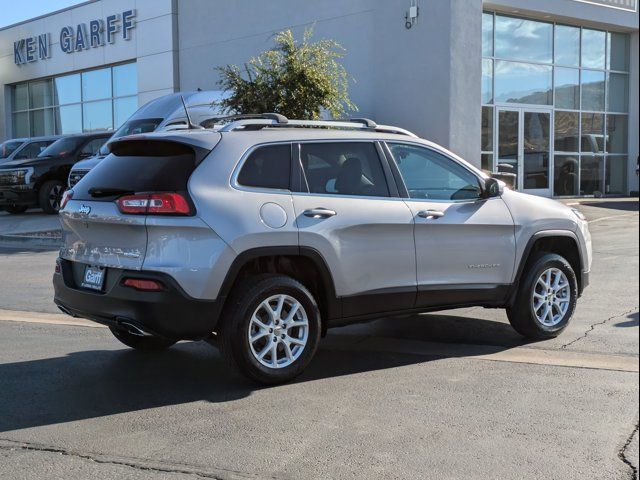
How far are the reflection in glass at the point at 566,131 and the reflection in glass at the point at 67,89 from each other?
63.2 feet

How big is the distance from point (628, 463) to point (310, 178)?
9.33ft

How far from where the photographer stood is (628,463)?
384 centimetres

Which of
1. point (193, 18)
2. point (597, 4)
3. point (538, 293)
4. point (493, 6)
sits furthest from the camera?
point (193, 18)

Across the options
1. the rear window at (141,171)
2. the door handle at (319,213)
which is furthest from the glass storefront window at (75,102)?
the door handle at (319,213)

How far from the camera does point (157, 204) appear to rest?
194 inches

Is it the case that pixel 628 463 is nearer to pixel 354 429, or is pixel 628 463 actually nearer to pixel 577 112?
pixel 354 429

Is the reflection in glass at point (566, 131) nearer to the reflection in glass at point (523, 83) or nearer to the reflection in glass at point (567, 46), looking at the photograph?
the reflection in glass at point (523, 83)

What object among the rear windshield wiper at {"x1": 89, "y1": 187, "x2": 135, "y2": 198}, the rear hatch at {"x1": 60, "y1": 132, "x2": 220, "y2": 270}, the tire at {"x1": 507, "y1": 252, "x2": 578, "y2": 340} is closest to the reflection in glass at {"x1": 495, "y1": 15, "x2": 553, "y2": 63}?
the tire at {"x1": 507, "y1": 252, "x2": 578, "y2": 340}

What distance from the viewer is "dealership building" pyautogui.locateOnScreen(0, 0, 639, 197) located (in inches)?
719

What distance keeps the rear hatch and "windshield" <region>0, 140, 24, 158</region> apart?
17.7 meters

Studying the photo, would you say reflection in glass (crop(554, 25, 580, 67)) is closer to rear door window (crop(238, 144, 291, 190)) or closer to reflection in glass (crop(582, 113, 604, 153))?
reflection in glass (crop(582, 113, 604, 153))

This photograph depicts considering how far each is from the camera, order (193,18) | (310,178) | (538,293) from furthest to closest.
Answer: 1. (193,18)
2. (538,293)
3. (310,178)

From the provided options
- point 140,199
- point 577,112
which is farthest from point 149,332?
point 577,112

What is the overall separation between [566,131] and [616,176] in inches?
114
